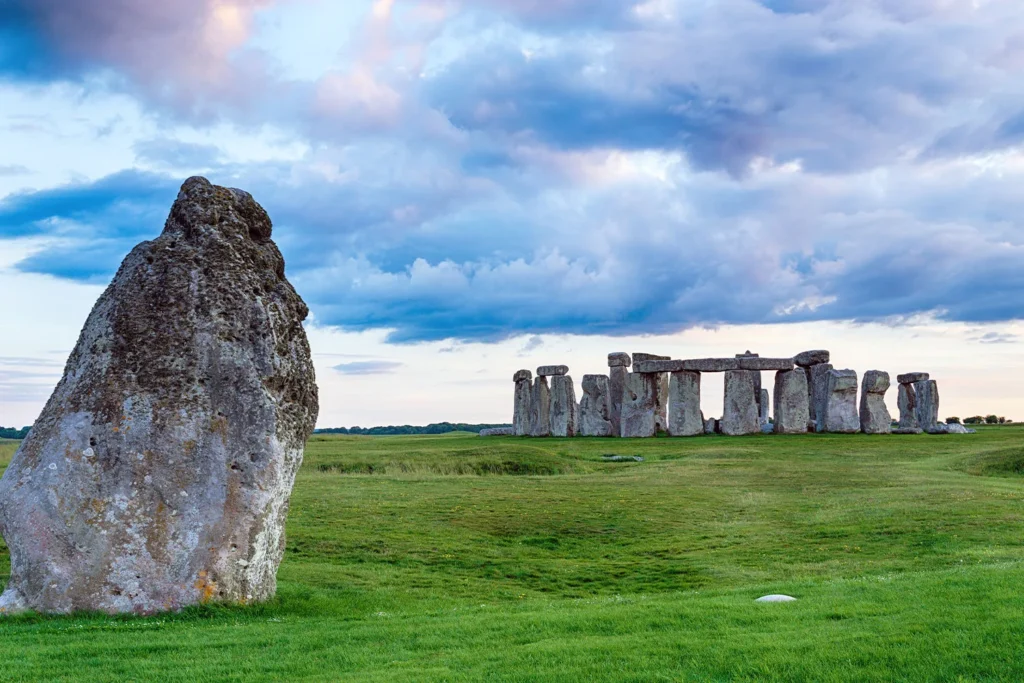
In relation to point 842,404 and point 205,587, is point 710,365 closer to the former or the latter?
point 842,404

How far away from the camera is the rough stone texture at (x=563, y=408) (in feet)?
178

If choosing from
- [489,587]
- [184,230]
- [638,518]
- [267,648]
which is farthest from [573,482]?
[267,648]

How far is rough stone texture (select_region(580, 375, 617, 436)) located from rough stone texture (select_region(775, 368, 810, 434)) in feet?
29.9

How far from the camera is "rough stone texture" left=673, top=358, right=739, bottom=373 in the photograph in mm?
49406

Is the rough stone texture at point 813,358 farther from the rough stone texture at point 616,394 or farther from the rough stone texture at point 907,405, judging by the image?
the rough stone texture at point 616,394

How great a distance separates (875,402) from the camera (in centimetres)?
4834

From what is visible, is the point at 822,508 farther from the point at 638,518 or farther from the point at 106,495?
the point at 106,495

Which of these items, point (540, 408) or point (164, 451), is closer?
point (164, 451)

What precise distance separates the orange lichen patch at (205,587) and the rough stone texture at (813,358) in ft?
139

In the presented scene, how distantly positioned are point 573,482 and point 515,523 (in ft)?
24.9

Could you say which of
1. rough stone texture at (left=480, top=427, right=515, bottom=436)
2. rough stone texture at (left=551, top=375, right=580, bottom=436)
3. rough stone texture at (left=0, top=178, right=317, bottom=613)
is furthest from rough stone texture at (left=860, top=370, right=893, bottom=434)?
rough stone texture at (left=0, top=178, right=317, bottom=613)

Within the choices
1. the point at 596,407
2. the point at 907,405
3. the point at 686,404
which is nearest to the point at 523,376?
the point at 596,407

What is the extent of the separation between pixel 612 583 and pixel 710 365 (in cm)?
3446

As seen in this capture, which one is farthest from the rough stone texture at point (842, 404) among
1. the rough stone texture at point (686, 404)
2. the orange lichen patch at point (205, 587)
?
the orange lichen patch at point (205, 587)
